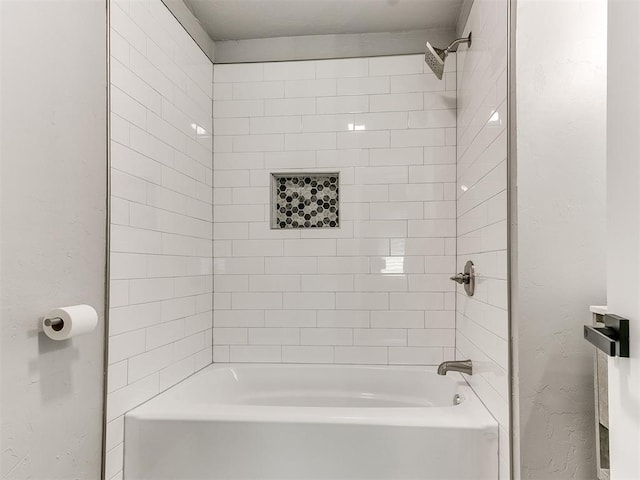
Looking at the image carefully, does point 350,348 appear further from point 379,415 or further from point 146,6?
point 146,6

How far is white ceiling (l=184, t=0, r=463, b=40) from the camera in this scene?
251 centimetres

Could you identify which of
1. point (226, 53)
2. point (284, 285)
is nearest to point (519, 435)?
point (284, 285)

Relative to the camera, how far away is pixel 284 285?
9.27 ft

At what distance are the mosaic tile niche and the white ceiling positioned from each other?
2.79 ft

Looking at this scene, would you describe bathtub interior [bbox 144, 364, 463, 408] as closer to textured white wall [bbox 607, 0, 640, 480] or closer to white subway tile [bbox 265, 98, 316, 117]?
white subway tile [bbox 265, 98, 316, 117]

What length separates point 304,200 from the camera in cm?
287

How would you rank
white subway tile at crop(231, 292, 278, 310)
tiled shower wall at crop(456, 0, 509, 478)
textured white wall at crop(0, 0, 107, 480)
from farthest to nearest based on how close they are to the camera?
white subway tile at crop(231, 292, 278, 310) → tiled shower wall at crop(456, 0, 509, 478) → textured white wall at crop(0, 0, 107, 480)

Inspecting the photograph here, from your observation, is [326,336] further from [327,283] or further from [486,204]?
[486,204]

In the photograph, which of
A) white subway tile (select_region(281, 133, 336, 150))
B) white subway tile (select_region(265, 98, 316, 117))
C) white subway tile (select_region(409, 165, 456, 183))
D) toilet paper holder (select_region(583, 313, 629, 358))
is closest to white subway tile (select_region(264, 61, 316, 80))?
white subway tile (select_region(265, 98, 316, 117))

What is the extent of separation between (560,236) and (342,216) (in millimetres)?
1426

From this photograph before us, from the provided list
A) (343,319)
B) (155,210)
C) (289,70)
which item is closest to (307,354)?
(343,319)

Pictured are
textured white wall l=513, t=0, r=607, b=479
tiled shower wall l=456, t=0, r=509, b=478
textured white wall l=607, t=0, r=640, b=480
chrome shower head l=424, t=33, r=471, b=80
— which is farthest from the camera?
chrome shower head l=424, t=33, r=471, b=80

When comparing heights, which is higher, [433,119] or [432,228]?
[433,119]

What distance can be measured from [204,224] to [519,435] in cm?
191
